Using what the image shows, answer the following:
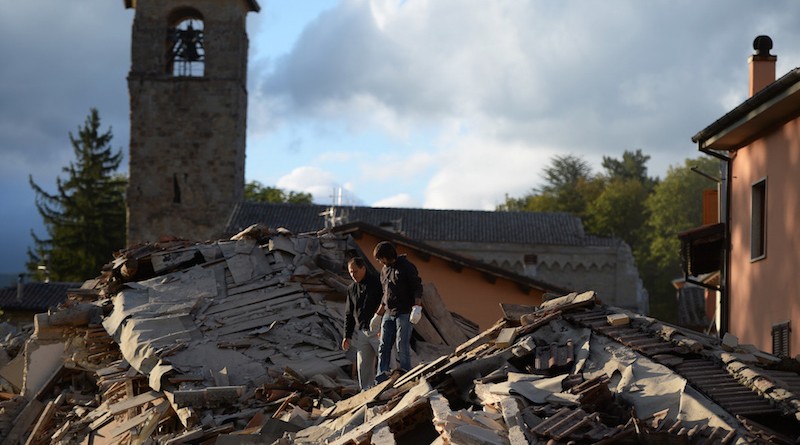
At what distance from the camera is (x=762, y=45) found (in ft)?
73.9

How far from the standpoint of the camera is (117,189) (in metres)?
75.1

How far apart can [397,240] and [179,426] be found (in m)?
13.9

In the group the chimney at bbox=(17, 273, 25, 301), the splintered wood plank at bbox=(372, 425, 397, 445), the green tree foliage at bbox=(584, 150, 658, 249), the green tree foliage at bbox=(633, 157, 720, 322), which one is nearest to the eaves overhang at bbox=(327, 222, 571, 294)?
the splintered wood plank at bbox=(372, 425, 397, 445)

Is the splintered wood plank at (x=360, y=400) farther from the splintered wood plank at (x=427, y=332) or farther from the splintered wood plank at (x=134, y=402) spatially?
the splintered wood plank at (x=427, y=332)

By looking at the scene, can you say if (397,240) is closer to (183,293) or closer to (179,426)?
(183,293)

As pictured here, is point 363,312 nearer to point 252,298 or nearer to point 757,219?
point 252,298

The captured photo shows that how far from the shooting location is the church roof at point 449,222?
2202 inches

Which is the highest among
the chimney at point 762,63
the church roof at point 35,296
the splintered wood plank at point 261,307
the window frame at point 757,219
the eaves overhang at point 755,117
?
the chimney at point 762,63

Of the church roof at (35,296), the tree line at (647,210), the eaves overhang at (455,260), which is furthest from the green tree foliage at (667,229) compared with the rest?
the eaves overhang at (455,260)

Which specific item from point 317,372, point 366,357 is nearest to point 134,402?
point 317,372

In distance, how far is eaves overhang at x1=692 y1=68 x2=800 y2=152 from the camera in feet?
55.2

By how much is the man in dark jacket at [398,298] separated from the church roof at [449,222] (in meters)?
40.3

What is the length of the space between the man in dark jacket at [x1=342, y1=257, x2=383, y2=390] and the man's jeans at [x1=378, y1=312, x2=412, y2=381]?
1.37 ft

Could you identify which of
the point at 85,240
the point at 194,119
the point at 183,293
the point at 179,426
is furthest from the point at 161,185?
the point at 179,426
